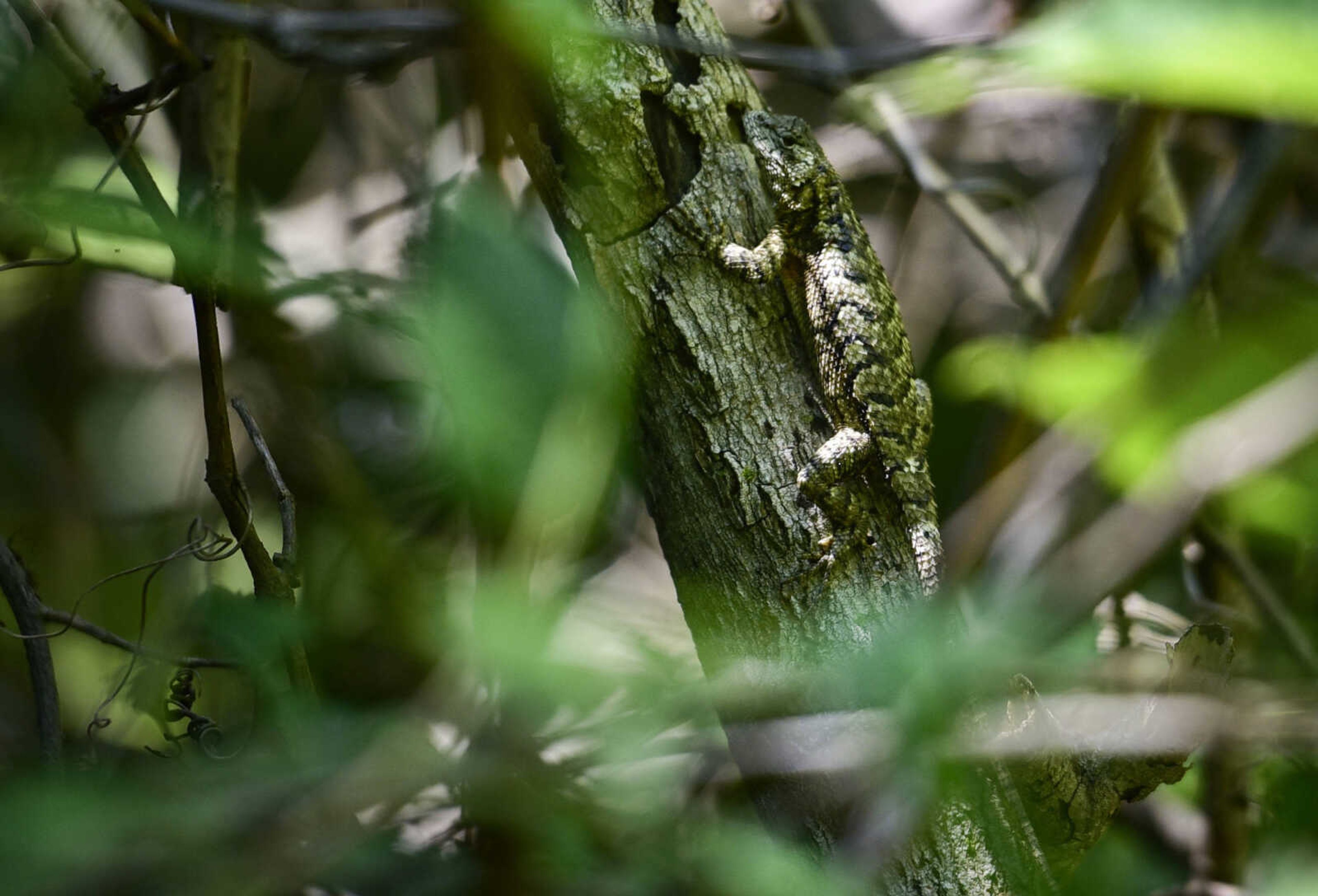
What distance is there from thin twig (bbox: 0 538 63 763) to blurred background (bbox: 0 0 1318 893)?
0.27 ft

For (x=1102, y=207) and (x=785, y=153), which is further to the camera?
(x=1102, y=207)

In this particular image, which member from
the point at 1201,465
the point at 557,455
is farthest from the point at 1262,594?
the point at 557,455

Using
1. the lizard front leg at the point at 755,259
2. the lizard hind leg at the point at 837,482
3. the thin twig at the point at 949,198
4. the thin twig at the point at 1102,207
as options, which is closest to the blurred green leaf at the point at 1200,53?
the lizard hind leg at the point at 837,482

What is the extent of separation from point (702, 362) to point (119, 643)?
1.44 metres

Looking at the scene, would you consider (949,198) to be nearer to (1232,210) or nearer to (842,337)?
(1232,210)

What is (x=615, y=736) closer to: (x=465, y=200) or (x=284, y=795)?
(x=284, y=795)

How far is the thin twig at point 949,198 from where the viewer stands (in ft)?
14.8

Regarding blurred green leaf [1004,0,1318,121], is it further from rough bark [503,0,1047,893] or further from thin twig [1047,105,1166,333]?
thin twig [1047,105,1166,333]

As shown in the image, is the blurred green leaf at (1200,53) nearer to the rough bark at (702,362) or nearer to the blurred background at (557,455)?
the blurred background at (557,455)

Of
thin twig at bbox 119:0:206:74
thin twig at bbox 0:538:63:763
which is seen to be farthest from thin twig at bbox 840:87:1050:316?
thin twig at bbox 0:538:63:763

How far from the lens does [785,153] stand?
10.1 ft

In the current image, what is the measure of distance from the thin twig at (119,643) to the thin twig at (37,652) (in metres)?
0.02

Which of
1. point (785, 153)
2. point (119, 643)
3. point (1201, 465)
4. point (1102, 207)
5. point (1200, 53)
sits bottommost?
point (1200, 53)

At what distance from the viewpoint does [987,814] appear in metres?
2.12
